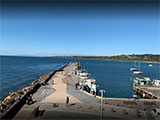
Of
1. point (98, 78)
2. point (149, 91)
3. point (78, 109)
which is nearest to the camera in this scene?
point (78, 109)

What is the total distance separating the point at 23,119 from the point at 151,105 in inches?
696

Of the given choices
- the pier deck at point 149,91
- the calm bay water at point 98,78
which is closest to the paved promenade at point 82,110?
the pier deck at point 149,91

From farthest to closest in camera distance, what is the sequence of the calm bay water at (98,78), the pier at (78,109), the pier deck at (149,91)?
the calm bay water at (98,78) → the pier deck at (149,91) → the pier at (78,109)

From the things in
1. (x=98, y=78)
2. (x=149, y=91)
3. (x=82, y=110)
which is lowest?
(x=98, y=78)

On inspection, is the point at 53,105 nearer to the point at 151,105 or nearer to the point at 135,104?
the point at 135,104

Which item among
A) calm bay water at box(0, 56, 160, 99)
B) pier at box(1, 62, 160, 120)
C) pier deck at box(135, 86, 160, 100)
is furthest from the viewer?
calm bay water at box(0, 56, 160, 99)

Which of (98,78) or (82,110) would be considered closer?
(82,110)

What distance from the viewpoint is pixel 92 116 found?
52.5 feet

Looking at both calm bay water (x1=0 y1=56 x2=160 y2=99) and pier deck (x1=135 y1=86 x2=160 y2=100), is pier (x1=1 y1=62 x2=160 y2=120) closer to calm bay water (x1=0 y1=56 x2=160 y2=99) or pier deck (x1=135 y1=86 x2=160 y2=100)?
pier deck (x1=135 y1=86 x2=160 y2=100)

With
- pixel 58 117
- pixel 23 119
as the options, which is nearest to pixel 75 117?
pixel 58 117

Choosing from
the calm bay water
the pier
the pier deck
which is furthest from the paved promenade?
the calm bay water

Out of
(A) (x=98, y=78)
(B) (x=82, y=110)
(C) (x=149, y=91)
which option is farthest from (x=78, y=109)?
(A) (x=98, y=78)

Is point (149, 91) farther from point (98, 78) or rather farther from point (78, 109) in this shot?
point (98, 78)

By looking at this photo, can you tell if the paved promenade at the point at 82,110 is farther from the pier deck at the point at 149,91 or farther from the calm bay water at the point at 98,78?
the calm bay water at the point at 98,78
